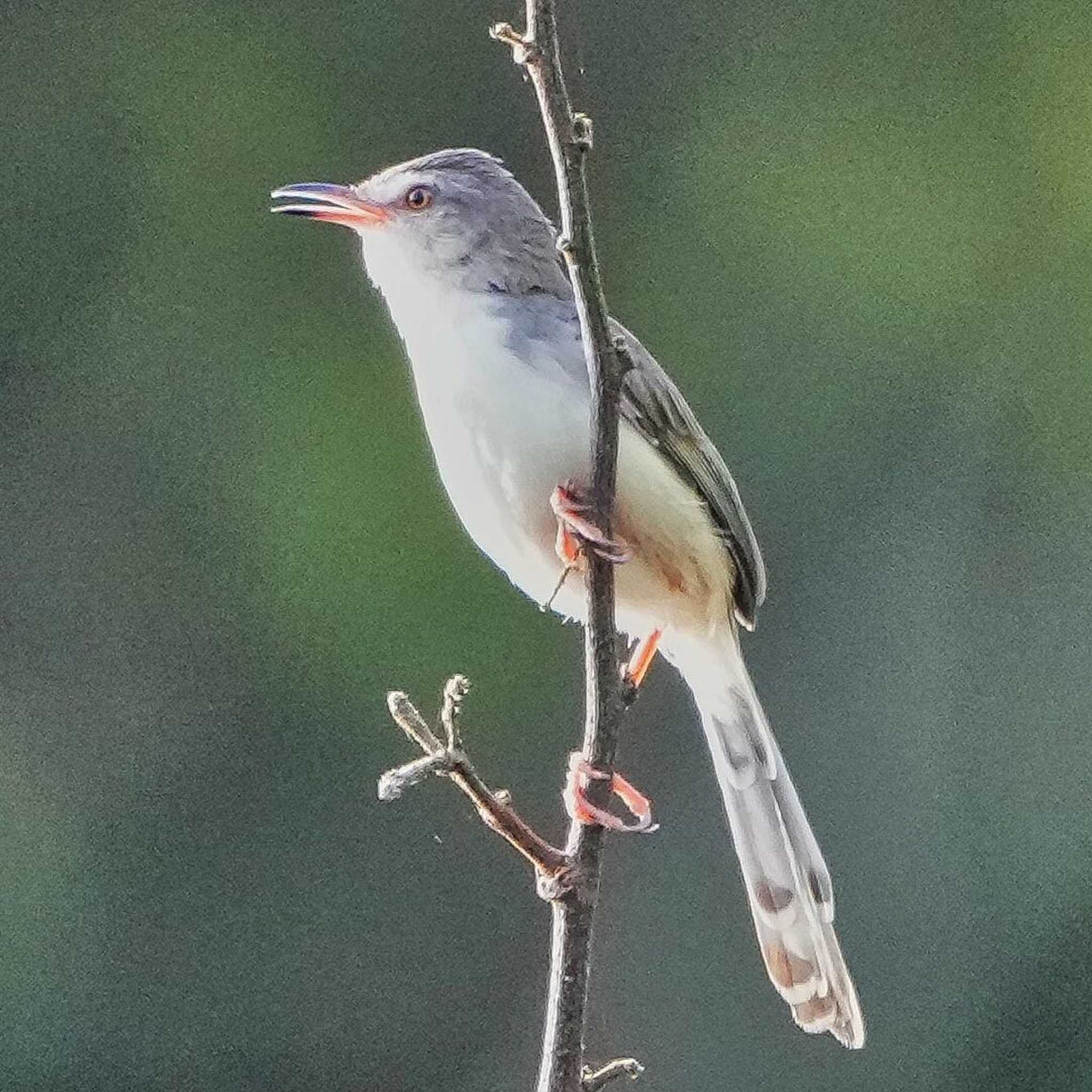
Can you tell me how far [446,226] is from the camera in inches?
100

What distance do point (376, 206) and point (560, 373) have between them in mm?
440

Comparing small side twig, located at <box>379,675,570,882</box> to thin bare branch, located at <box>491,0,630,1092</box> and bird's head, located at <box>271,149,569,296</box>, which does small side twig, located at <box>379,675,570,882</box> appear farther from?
bird's head, located at <box>271,149,569,296</box>

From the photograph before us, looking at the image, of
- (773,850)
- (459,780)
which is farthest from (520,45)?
(773,850)

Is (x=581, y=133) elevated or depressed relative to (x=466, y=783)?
elevated

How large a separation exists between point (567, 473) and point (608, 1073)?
0.77m

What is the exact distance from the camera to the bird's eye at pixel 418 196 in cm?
259

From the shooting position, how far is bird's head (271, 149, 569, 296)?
2500 millimetres

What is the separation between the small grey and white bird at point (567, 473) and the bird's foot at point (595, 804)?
0.24 meters

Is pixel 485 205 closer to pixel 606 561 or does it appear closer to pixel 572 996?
pixel 606 561

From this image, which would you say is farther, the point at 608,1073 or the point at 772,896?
the point at 772,896

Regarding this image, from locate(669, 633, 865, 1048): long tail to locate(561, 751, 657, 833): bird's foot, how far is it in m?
0.29

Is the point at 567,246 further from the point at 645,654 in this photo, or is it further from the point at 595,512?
the point at 645,654

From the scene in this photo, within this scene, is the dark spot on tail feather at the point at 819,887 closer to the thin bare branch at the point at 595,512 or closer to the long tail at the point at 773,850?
the long tail at the point at 773,850

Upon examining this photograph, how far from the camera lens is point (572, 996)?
1503 mm
